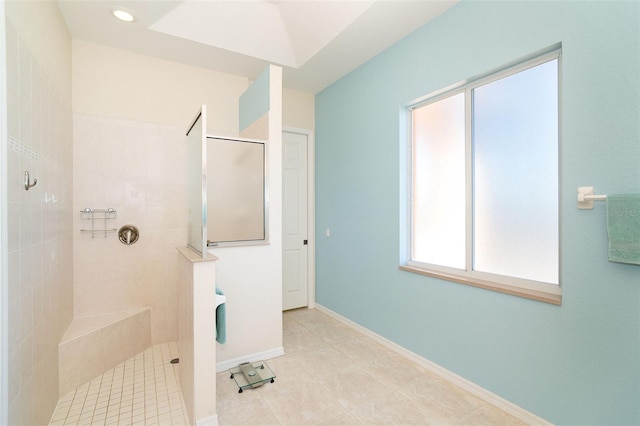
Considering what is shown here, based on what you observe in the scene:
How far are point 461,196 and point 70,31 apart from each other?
3459 millimetres

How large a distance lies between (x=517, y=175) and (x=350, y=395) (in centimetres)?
185

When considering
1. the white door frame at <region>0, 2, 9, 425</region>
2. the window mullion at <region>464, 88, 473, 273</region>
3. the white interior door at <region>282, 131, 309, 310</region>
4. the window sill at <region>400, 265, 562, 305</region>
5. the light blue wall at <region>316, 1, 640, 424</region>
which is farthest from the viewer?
the white interior door at <region>282, 131, 309, 310</region>

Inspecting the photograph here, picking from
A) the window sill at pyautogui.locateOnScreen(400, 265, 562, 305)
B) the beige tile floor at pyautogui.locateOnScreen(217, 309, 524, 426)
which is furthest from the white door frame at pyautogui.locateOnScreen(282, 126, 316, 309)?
the window sill at pyautogui.locateOnScreen(400, 265, 562, 305)

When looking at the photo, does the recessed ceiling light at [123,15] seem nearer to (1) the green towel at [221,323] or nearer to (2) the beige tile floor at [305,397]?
(1) the green towel at [221,323]

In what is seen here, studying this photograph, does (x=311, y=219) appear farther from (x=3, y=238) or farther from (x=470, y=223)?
(x=3, y=238)

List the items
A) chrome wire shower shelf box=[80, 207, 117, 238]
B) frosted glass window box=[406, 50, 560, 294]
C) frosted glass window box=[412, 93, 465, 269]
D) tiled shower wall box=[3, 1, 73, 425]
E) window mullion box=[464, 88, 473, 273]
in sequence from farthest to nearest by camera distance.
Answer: chrome wire shower shelf box=[80, 207, 117, 238] → frosted glass window box=[412, 93, 465, 269] → window mullion box=[464, 88, 473, 273] → frosted glass window box=[406, 50, 560, 294] → tiled shower wall box=[3, 1, 73, 425]

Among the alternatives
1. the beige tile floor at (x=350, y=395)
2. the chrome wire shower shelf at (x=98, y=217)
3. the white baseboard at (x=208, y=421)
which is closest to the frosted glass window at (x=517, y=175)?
the beige tile floor at (x=350, y=395)

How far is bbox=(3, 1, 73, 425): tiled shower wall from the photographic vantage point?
4.54 feet

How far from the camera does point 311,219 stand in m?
4.04

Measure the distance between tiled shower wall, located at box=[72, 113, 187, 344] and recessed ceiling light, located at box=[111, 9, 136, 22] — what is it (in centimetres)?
84

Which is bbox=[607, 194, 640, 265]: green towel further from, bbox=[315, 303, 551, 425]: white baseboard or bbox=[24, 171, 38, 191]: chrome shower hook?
bbox=[24, 171, 38, 191]: chrome shower hook

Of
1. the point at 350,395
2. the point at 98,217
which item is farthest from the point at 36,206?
the point at 350,395

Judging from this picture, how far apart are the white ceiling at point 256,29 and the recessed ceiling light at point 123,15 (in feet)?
0.11

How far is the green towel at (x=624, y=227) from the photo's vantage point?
1.40 metres
